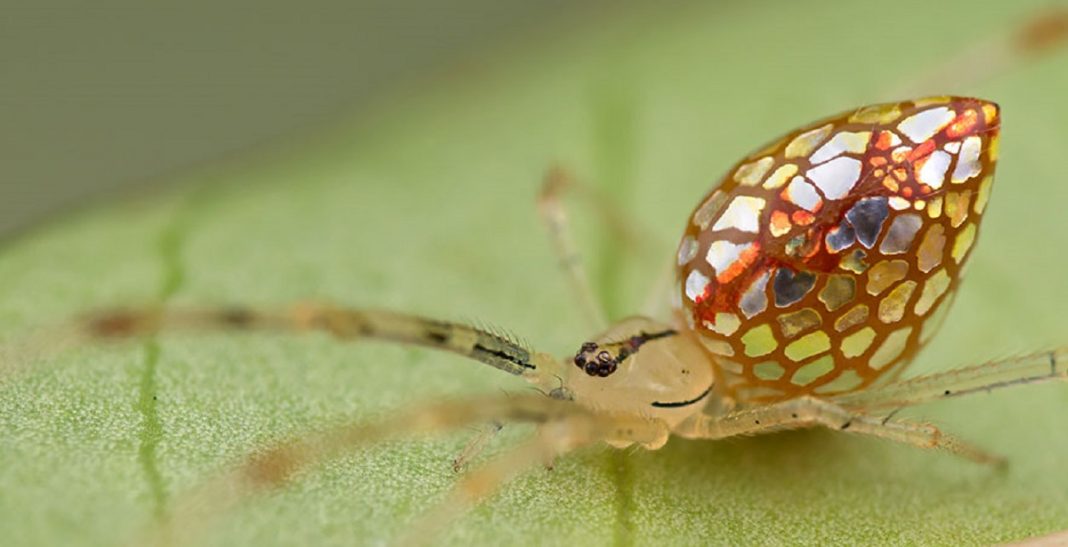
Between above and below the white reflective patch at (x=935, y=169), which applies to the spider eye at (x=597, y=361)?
above

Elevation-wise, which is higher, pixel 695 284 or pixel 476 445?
pixel 695 284

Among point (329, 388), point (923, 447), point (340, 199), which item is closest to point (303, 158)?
point (340, 199)

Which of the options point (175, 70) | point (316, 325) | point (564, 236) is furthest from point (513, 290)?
point (175, 70)

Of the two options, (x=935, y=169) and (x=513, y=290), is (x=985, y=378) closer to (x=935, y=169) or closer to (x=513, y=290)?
(x=935, y=169)

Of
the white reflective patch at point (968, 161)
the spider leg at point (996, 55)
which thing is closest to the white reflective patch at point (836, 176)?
the white reflective patch at point (968, 161)

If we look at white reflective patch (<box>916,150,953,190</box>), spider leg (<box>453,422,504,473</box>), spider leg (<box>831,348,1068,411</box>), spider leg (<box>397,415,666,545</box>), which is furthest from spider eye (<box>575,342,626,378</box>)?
white reflective patch (<box>916,150,953,190</box>)

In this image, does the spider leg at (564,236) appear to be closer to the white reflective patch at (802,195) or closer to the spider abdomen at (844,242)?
the spider abdomen at (844,242)

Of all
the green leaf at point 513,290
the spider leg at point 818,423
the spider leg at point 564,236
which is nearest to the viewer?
the green leaf at point 513,290
